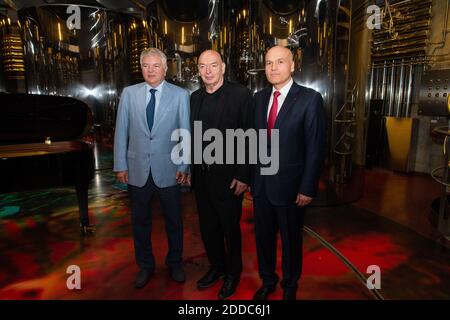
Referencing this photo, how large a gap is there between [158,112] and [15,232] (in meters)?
2.35

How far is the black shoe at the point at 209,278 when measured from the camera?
2211 millimetres

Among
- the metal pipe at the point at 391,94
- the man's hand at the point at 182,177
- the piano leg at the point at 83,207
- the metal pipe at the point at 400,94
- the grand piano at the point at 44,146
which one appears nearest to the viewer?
the man's hand at the point at 182,177

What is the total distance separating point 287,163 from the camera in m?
1.83

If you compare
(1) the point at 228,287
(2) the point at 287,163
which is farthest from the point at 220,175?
(1) the point at 228,287

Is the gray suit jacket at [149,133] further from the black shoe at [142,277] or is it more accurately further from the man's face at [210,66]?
the black shoe at [142,277]

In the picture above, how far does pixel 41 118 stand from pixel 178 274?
2.22m

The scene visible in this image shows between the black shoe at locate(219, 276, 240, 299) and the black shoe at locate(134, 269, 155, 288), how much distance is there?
55cm

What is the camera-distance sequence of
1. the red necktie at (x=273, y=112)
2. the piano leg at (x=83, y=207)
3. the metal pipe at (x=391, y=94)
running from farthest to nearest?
the metal pipe at (x=391, y=94) < the piano leg at (x=83, y=207) < the red necktie at (x=273, y=112)

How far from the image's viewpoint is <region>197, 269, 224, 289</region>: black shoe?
2.21 m

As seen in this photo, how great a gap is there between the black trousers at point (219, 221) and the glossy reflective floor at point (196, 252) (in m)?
0.23

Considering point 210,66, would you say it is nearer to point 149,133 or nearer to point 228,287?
point 149,133

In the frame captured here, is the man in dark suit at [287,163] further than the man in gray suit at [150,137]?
No

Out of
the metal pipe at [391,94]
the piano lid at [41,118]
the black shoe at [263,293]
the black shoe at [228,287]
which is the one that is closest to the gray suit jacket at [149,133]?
the black shoe at [228,287]
